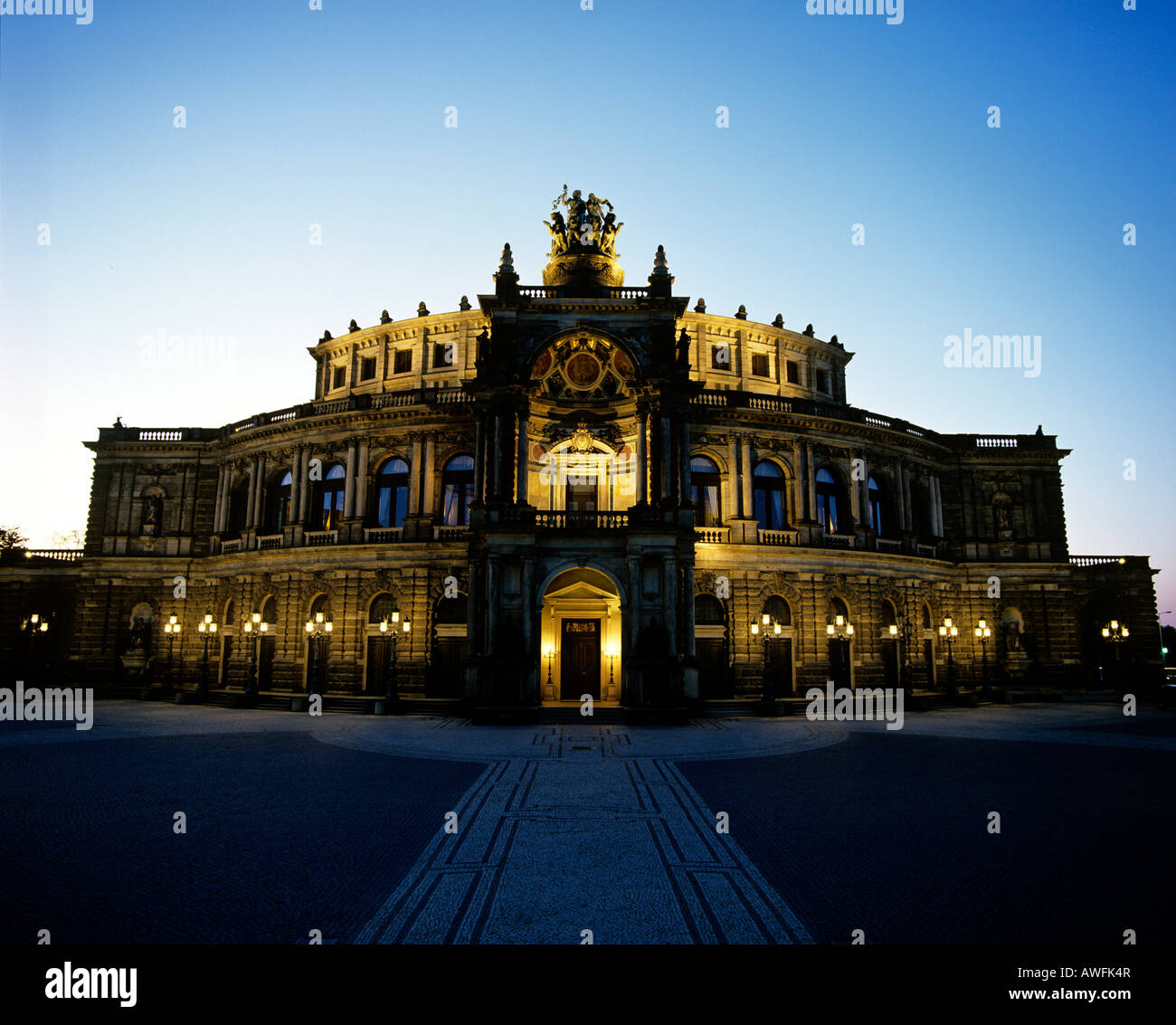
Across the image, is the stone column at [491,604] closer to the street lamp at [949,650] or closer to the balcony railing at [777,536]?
the balcony railing at [777,536]

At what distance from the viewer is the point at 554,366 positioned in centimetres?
3155

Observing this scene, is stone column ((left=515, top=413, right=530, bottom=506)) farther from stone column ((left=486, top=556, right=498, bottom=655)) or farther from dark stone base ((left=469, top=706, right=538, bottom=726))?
dark stone base ((left=469, top=706, right=538, bottom=726))

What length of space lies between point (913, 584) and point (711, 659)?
1259 cm

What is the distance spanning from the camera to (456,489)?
3447cm

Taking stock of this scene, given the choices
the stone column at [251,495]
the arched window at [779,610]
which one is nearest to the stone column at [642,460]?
the arched window at [779,610]

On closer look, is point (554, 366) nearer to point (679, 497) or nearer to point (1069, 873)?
point (679, 497)

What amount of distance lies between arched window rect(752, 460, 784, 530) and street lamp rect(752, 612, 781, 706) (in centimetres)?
481

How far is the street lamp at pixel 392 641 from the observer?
28.4 meters

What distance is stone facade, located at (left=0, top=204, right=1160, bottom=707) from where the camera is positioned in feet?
93.1

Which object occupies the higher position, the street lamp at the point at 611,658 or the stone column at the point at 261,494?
the stone column at the point at 261,494

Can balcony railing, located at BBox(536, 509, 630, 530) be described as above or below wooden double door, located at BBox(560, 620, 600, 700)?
above

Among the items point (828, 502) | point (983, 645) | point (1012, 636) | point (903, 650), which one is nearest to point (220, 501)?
point (828, 502)

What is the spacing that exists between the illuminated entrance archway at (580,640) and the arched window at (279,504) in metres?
16.4

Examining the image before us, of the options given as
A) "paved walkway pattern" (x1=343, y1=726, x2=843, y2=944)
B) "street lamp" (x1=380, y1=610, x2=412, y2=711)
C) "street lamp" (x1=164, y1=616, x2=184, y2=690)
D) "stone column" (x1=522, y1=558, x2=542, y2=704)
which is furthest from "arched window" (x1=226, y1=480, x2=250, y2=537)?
"paved walkway pattern" (x1=343, y1=726, x2=843, y2=944)
